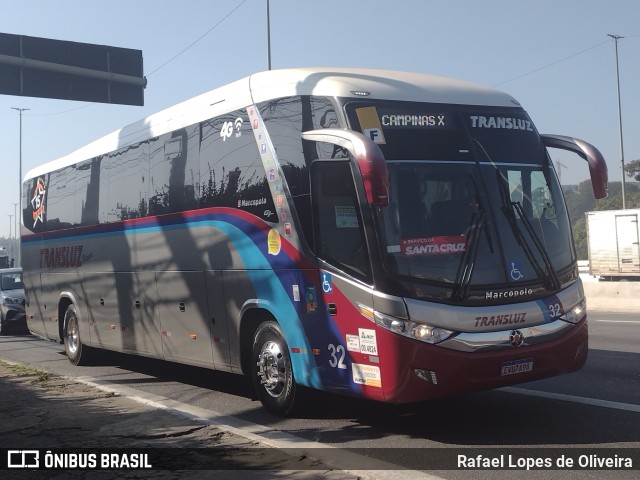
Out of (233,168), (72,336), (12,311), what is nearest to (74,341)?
(72,336)

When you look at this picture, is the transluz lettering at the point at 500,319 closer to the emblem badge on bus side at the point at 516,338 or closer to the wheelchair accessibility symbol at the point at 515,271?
the emblem badge on bus side at the point at 516,338

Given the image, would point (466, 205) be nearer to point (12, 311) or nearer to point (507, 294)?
point (507, 294)

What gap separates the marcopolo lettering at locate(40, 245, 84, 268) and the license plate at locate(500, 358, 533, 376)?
28.4ft

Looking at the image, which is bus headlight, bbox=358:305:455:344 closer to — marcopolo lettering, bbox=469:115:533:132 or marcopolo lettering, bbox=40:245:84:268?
marcopolo lettering, bbox=469:115:533:132

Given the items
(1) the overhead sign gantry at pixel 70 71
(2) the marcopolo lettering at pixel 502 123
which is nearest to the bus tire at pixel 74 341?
(1) the overhead sign gantry at pixel 70 71

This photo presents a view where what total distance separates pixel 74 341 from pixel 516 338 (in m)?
9.46

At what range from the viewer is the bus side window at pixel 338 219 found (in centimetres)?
735

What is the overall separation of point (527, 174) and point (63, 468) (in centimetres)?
506

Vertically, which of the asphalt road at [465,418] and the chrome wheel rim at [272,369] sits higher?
the chrome wheel rim at [272,369]

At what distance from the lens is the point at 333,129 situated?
7.51 meters

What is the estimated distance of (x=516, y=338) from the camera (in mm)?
7309

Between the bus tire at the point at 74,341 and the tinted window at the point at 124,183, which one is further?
the bus tire at the point at 74,341

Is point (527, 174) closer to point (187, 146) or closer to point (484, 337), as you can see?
point (484, 337)

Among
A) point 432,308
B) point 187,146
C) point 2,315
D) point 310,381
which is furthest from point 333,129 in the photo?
point 2,315
